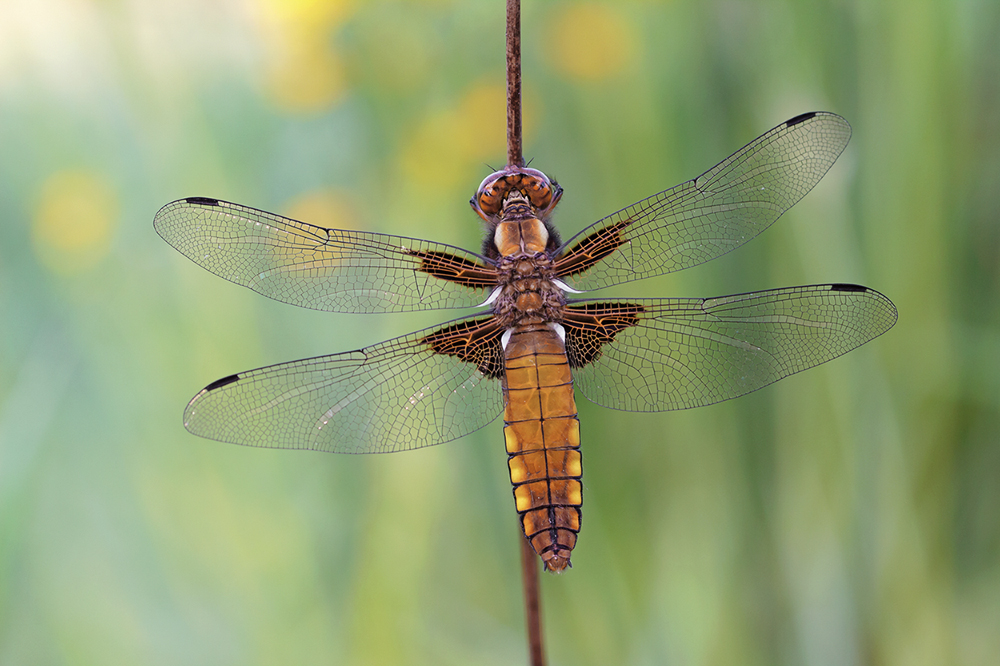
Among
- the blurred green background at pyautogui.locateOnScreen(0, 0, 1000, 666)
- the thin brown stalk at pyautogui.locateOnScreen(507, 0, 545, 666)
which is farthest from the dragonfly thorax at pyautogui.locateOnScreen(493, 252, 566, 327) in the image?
the blurred green background at pyautogui.locateOnScreen(0, 0, 1000, 666)

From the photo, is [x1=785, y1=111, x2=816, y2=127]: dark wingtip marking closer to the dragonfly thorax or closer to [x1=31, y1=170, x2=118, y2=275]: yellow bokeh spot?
the dragonfly thorax

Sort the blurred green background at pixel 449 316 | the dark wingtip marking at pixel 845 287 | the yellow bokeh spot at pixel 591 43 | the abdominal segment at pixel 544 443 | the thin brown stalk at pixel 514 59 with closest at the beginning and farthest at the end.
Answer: the thin brown stalk at pixel 514 59 → the abdominal segment at pixel 544 443 → the dark wingtip marking at pixel 845 287 → the blurred green background at pixel 449 316 → the yellow bokeh spot at pixel 591 43

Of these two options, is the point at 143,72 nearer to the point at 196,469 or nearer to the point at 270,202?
the point at 270,202

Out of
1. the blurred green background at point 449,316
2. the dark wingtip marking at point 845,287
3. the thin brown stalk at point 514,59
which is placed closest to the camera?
the thin brown stalk at point 514,59

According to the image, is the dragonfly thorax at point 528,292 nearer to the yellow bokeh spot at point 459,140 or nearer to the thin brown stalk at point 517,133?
the thin brown stalk at point 517,133

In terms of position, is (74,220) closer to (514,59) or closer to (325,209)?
(325,209)

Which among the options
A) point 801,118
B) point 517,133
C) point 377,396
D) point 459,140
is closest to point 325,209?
point 459,140

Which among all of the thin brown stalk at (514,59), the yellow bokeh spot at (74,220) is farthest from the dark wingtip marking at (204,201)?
the yellow bokeh spot at (74,220)
